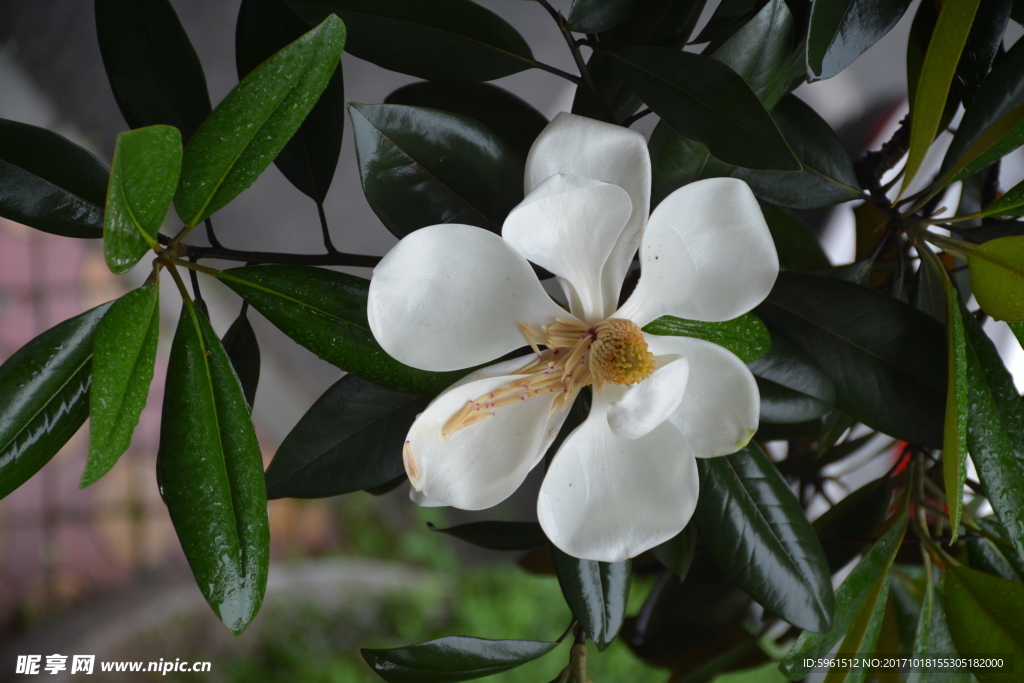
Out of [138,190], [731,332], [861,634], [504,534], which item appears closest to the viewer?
[138,190]

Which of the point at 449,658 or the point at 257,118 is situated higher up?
the point at 257,118

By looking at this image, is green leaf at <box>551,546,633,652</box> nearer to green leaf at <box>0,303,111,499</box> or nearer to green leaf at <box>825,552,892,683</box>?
green leaf at <box>825,552,892,683</box>

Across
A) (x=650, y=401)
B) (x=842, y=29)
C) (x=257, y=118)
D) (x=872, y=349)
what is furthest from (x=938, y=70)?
(x=257, y=118)

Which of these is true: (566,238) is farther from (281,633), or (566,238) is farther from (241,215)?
(281,633)

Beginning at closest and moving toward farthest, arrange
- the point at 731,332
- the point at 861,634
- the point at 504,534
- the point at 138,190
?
1. the point at 138,190
2. the point at 731,332
3. the point at 861,634
4. the point at 504,534

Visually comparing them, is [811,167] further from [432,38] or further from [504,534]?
[504,534]

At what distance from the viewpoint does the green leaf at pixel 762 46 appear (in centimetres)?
35

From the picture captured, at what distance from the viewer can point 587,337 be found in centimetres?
35

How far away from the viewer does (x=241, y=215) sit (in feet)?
4.52

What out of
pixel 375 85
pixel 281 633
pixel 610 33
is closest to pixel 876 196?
pixel 610 33

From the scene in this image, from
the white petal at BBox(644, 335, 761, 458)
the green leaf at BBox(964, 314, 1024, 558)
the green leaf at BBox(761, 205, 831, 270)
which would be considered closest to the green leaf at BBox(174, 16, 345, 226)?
the white petal at BBox(644, 335, 761, 458)

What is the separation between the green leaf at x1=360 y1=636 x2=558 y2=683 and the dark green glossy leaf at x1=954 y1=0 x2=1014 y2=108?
0.49 meters

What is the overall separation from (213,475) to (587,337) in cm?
21

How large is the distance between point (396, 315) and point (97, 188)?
23 cm
